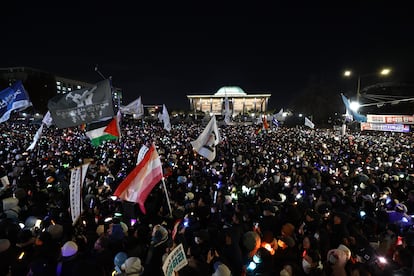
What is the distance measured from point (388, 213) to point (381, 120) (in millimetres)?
7776

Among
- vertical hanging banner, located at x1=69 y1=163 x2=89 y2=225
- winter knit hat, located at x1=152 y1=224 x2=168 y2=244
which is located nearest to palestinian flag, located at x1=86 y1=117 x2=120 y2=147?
vertical hanging banner, located at x1=69 y1=163 x2=89 y2=225

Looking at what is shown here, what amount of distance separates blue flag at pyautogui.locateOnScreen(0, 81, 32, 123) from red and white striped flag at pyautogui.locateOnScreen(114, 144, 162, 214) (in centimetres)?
582

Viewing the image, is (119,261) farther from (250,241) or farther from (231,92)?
(231,92)

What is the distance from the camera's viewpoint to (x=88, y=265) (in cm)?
301

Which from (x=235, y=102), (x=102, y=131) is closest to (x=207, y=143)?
(x=102, y=131)

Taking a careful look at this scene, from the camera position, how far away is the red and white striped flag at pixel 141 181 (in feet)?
14.2

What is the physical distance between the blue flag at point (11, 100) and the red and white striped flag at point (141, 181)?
5.82m

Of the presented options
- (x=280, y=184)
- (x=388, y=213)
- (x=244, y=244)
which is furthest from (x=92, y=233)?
(x=388, y=213)

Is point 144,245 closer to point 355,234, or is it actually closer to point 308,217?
point 308,217

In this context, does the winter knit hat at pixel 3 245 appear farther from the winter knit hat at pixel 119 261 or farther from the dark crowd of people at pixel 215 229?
the winter knit hat at pixel 119 261

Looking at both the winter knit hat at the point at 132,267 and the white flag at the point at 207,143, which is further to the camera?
the white flag at the point at 207,143

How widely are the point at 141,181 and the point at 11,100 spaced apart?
20.3ft

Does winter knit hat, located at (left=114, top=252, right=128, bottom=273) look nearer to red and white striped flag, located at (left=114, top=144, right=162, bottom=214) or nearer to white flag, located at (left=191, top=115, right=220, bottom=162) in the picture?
red and white striped flag, located at (left=114, top=144, right=162, bottom=214)

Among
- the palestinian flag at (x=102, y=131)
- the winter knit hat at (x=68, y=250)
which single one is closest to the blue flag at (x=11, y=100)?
the palestinian flag at (x=102, y=131)
